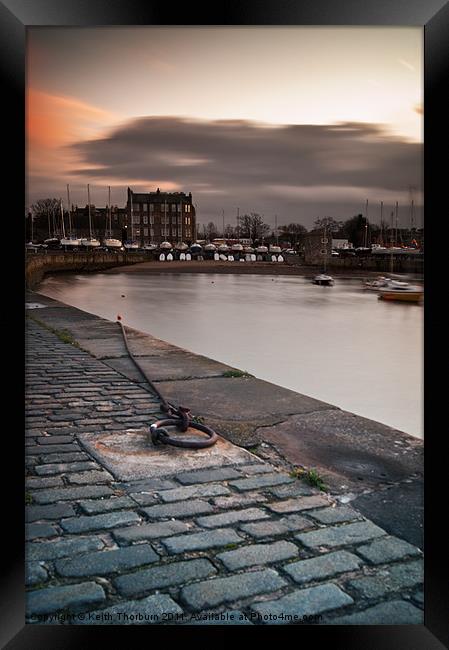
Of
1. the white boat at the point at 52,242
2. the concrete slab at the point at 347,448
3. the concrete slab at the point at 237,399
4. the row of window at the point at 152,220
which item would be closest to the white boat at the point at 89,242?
the white boat at the point at 52,242

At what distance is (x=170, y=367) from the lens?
5480 millimetres

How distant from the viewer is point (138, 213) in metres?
16.8

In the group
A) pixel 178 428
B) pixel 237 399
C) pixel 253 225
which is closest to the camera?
pixel 178 428

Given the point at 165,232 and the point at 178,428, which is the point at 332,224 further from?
the point at 178,428

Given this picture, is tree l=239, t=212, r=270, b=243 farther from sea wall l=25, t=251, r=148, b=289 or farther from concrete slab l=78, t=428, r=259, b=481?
concrete slab l=78, t=428, r=259, b=481

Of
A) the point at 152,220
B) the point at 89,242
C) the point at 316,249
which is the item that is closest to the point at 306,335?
the point at 152,220

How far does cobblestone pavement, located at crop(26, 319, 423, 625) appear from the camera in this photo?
71.1 inches

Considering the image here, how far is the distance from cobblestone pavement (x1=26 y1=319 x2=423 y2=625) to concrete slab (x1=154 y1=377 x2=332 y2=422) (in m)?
1.00

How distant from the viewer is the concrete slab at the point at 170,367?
512 centimetres
